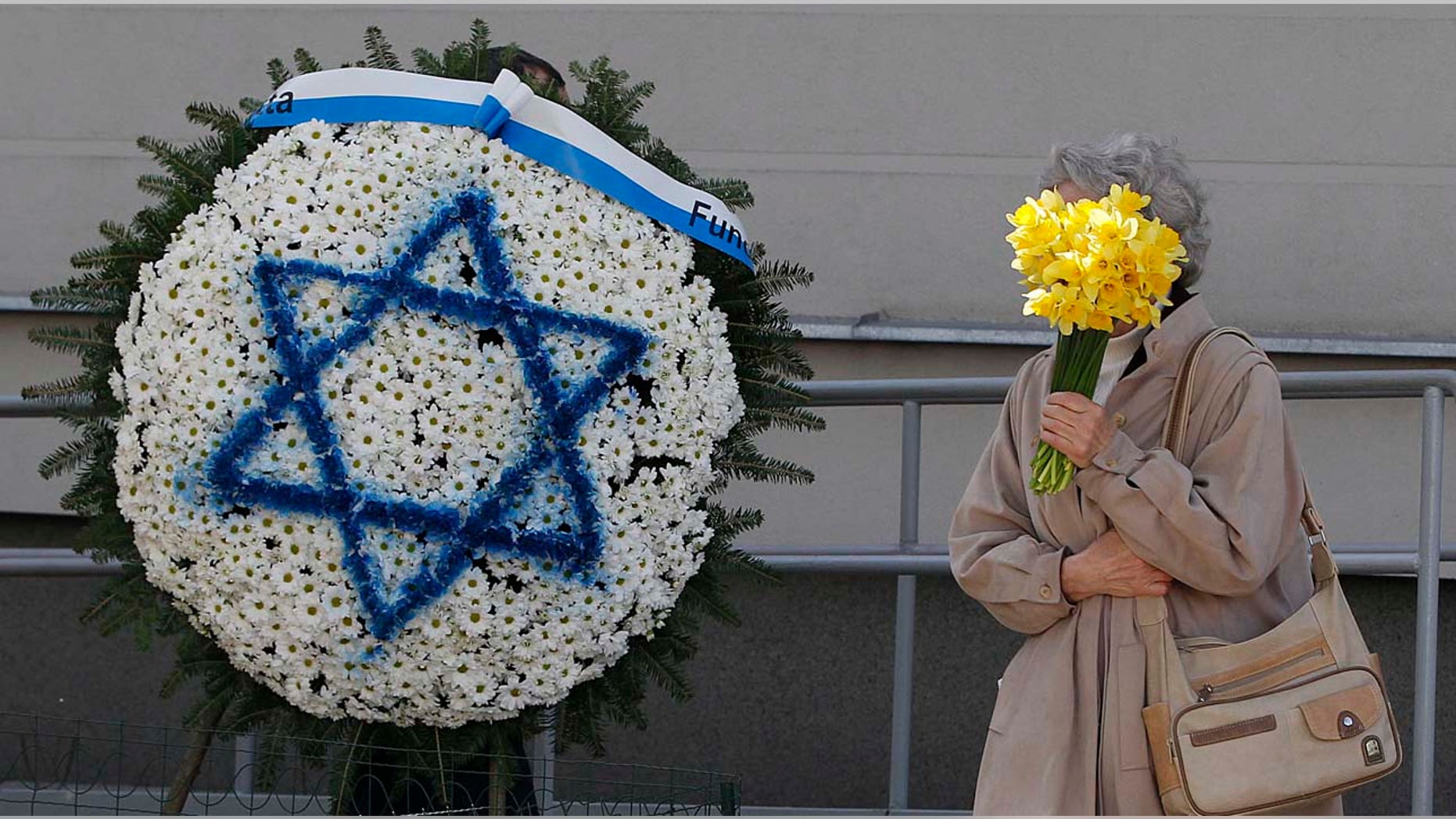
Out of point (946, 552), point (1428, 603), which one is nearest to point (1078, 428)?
point (1428, 603)

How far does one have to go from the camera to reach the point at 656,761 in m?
5.58

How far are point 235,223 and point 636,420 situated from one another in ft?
2.30

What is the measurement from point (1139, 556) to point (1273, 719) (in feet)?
0.97

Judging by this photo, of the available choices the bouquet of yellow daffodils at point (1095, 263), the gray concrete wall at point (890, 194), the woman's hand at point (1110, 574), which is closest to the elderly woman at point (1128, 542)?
the woman's hand at point (1110, 574)

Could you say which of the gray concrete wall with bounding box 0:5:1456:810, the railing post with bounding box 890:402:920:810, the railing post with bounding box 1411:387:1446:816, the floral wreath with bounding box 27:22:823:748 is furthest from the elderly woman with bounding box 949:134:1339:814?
the gray concrete wall with bounding box 0:5:1456:810

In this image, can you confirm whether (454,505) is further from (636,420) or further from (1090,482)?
(1090,482)

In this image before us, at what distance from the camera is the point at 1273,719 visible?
8.05 ft

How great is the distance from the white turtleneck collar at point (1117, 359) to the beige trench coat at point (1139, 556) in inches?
1.1

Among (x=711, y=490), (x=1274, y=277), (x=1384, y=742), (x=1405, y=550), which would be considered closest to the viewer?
(x=1384, y=742)

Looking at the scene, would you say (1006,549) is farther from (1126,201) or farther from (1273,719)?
(1126,201)

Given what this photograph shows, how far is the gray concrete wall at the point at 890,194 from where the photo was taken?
522 centimetres

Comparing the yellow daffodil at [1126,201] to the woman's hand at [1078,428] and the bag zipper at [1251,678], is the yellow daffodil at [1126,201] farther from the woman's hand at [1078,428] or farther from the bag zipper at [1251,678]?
the bag zipper at [1251,678]

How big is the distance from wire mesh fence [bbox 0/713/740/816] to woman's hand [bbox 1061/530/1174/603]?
704 mm

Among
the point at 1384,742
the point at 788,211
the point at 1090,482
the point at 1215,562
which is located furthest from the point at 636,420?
the point at 788,211
